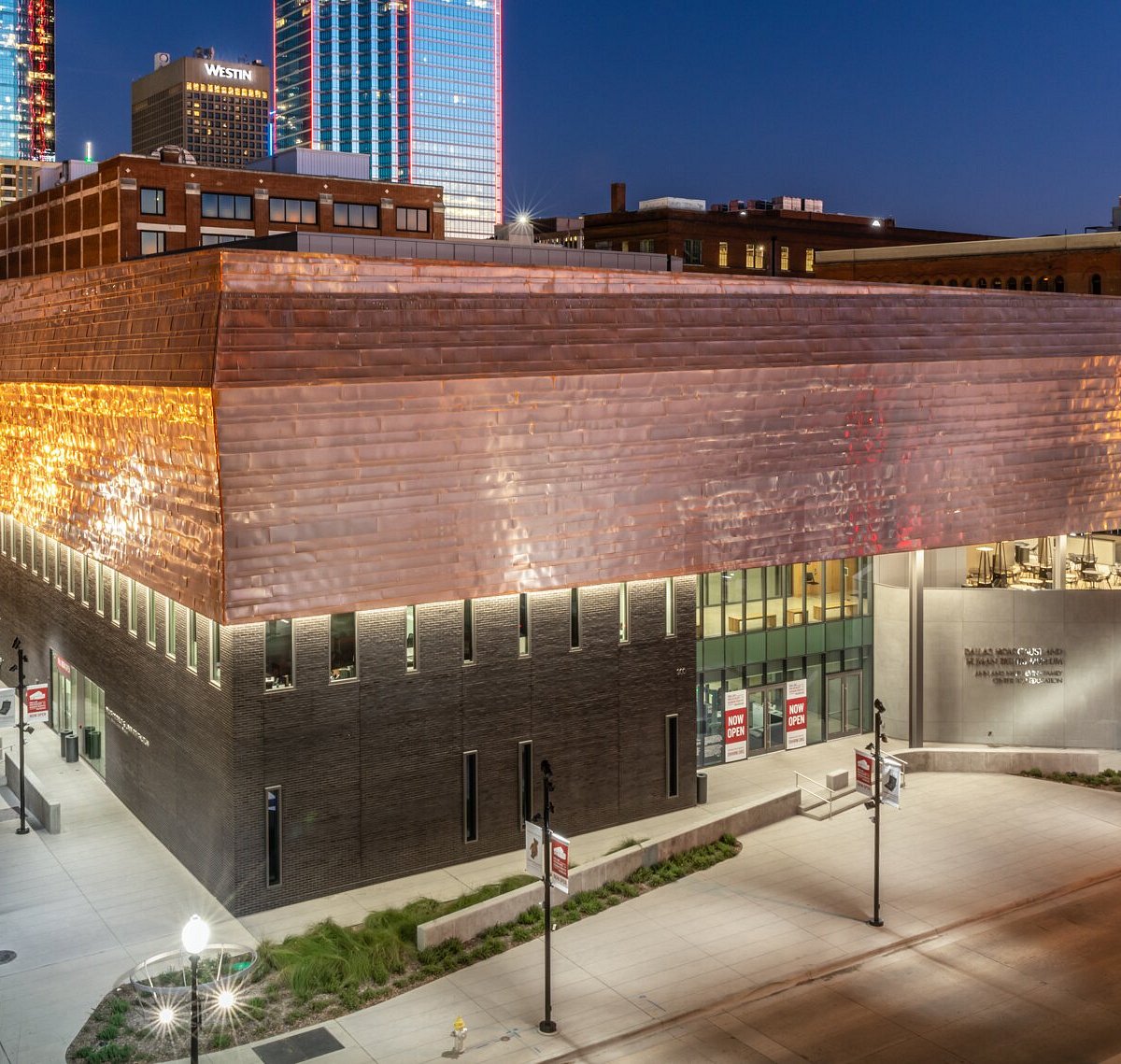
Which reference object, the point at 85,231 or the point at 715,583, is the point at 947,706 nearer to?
the point at 715,583

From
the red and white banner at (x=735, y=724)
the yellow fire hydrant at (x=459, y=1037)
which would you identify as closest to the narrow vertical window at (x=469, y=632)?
the yellow fire hydrant at (x=459, y=1037)

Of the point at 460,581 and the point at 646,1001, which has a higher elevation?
the point at 460,581

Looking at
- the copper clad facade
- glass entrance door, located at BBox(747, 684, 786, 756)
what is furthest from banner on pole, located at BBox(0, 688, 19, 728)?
glass entrance door, located at BBox(747, 684, 786, 756)

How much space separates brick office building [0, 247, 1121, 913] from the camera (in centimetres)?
2886

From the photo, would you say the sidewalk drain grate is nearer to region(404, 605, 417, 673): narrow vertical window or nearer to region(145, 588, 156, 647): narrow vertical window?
region(404, 605, 417, 673): narrow vertical window

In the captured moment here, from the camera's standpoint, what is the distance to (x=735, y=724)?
40.7 m

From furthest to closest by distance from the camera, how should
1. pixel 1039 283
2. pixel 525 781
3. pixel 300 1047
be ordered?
1. pixel 1039 283
2. pixel 525 781
3. pixel 300 1047

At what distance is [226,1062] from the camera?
22734 millimetres

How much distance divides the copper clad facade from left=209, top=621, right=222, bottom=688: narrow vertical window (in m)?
1.04

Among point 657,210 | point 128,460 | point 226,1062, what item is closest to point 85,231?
point 657,210

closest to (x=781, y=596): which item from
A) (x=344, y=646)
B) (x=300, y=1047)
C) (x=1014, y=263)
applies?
(x=344, y=646)

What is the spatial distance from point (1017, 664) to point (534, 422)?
68.0 feet

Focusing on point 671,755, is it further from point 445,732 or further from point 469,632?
point 469,632

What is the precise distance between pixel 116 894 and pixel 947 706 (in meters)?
26.9
